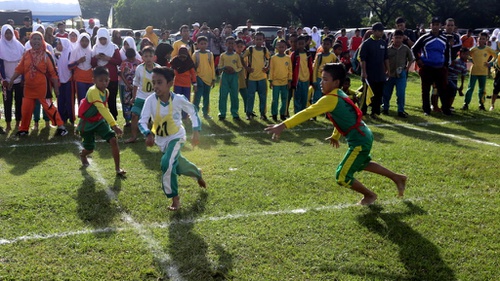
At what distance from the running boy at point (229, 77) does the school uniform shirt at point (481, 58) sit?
6.02m

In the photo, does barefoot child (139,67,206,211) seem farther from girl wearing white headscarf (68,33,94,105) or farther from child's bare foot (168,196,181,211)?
girl wearing white headscarf (68,33,94,105)

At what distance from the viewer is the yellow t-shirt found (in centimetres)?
1114

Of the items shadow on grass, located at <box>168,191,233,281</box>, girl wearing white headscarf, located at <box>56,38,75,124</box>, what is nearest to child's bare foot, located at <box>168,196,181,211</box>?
shadow on grass, located at <box>168,191,233,281</box>

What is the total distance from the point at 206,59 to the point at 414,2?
47.3 meters

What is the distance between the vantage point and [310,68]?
11359mm

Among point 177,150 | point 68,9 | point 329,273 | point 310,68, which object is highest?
point 68,9

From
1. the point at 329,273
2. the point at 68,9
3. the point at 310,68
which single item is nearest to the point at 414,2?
the point at 68,9

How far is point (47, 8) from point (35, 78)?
22.3 metres

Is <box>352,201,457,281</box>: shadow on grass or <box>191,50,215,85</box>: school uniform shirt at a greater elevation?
<box>191,50,215,85</box>: school uniform shirt

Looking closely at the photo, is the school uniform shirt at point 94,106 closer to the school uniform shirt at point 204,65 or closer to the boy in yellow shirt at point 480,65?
the school uniform shirt at point 204,65

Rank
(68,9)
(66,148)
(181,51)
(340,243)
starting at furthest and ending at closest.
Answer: (68,9) → (181,51) → (66,148) → (340,243)

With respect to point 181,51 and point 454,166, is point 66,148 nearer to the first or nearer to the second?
point 181,51

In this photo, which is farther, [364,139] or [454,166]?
[454,166]

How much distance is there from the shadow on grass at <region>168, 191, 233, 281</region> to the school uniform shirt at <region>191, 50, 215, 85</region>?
6.16 metres
